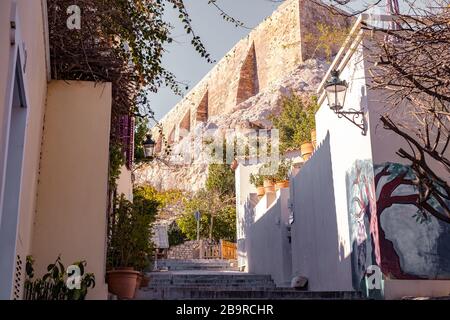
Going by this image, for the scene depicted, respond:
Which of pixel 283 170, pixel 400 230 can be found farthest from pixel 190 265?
pixel 400 230

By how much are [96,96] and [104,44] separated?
0.82 metres

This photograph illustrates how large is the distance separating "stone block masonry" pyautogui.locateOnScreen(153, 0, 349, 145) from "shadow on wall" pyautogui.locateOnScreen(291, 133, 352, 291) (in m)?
30.9

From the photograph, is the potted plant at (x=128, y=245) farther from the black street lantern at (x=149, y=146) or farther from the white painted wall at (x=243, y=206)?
the white painted wall at (x=243, y=206)

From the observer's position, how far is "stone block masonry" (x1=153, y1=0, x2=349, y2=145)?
142 ft

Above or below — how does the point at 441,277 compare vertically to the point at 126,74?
below

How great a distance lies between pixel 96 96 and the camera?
6809 millimetres

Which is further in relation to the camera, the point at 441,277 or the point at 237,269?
the point at 237,269

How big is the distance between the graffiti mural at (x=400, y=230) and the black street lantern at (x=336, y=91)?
982 millimetres

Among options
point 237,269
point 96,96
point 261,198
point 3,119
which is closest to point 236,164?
point 237,269

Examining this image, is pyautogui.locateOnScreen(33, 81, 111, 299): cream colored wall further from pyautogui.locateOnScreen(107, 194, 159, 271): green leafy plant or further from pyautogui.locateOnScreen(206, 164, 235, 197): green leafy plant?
pyautogui.locateOnScreen(206, 164, 235, 197): green leafy plant

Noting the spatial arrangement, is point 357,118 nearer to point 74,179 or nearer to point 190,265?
point 74,179

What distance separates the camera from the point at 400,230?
291 inches
